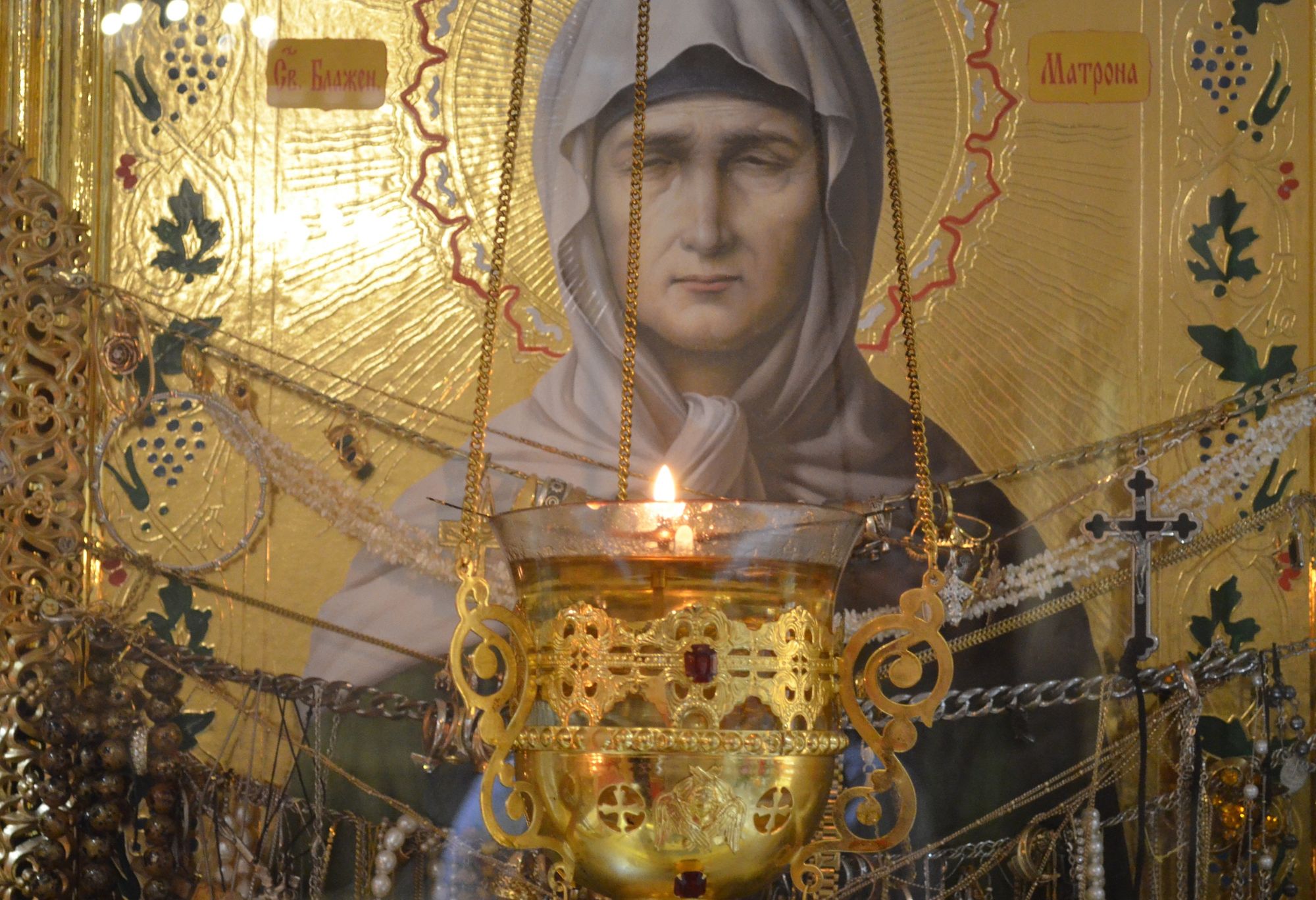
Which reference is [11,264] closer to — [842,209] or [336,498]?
[336,498]

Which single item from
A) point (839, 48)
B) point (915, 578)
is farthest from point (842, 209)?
point (915, 578)

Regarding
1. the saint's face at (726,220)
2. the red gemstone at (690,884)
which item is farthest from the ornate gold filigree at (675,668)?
the saint's face at (726,220)

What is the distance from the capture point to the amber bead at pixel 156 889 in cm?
201

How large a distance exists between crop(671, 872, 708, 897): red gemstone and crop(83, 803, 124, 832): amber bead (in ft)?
3.98

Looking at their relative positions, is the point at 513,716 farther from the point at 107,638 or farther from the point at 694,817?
the point at 107,638

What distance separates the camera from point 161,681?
6.82ft

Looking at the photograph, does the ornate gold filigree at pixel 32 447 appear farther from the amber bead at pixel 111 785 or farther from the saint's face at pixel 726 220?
the saint's face at pixel 726 220

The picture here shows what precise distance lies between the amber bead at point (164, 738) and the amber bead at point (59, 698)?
4.8 inches

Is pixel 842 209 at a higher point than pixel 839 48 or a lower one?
lower

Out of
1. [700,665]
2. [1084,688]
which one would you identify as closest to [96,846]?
[700,665]

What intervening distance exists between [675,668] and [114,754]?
1.20 metres

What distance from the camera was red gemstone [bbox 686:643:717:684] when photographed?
113cm

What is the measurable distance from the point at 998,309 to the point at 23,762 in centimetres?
154

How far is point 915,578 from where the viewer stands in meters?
2.09
